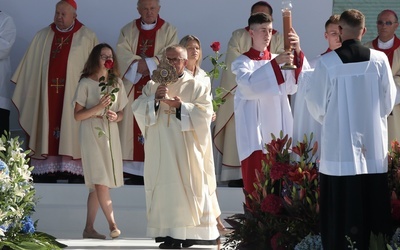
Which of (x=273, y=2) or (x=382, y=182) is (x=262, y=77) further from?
(x=273, y=2)

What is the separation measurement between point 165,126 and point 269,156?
1664 millimetres

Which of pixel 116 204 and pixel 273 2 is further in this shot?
pixel 273 2

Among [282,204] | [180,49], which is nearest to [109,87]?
[180,49]

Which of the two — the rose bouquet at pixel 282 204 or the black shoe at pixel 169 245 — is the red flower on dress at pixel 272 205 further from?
the black shoe at pixel 169 245

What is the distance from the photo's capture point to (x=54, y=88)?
1320 centimetres

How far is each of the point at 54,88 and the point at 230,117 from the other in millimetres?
2032

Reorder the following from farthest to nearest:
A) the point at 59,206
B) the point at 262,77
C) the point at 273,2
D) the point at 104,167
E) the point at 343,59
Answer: the point at 273,2
the point at 59,206
the point at 104,167
the point at 262,77
the point at 343,59

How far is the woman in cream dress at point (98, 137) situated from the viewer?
11086 mm

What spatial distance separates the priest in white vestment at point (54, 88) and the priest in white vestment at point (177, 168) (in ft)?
8.88

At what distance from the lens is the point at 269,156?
8961mm

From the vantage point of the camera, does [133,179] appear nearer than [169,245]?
No

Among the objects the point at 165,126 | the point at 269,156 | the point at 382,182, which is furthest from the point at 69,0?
the point at 382,182

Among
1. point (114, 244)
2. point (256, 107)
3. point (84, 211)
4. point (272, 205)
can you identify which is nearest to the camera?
point (272, 205)

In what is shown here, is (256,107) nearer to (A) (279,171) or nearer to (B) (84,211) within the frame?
(A) (279,171)
